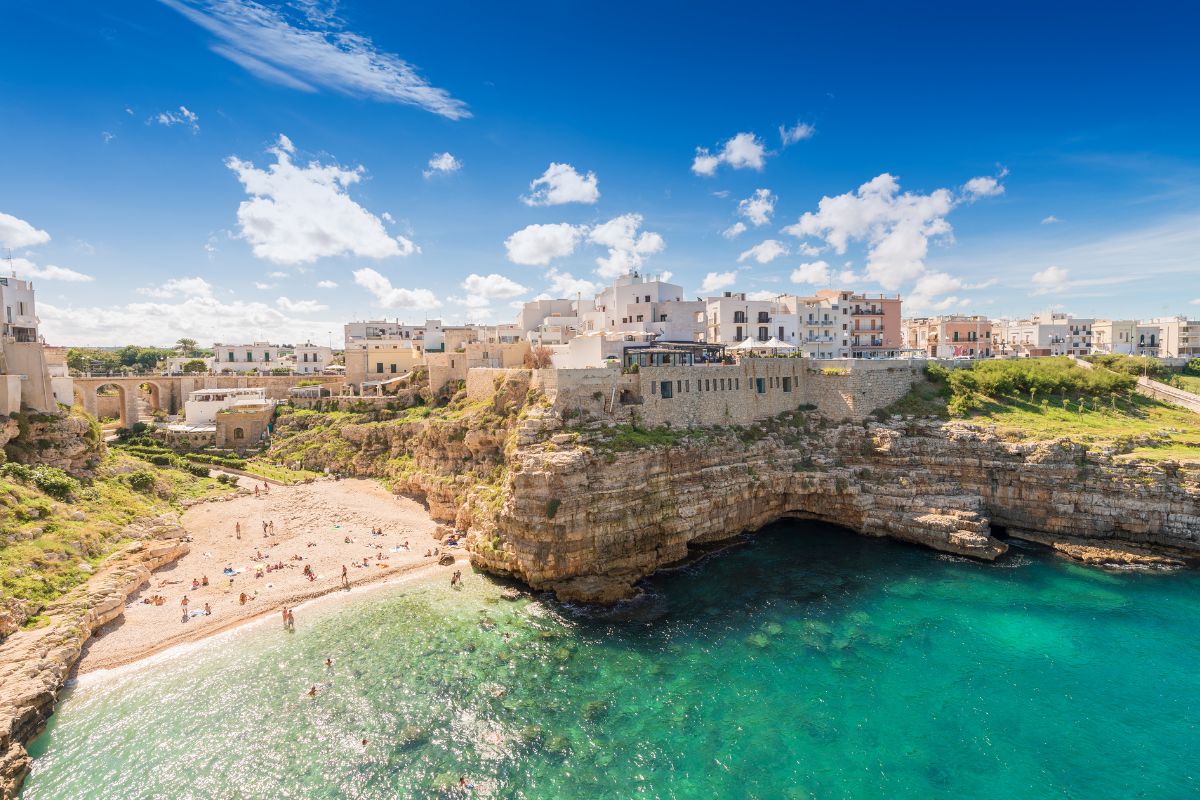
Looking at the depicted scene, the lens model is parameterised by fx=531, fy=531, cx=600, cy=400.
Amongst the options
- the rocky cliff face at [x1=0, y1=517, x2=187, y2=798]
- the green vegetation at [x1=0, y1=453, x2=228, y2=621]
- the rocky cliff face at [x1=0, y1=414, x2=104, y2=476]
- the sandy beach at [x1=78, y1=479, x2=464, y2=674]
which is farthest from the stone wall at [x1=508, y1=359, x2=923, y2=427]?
the rocky cliff face at [x1=0, y1=414, x2=104, y2=476]

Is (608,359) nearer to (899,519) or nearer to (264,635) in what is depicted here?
(899,519)

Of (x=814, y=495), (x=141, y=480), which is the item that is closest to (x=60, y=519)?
(x=141, y=480)

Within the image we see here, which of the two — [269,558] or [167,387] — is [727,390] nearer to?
[269,558]

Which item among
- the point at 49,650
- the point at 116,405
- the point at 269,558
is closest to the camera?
the point at 49,650

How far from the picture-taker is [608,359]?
127ft

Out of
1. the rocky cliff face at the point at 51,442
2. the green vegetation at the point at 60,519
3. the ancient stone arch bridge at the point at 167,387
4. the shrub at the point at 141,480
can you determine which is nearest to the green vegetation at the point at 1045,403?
the green vegetation at the point at 60,519

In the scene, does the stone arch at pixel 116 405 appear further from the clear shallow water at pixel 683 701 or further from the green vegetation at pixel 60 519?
the clear shallow water at pixel 683 701

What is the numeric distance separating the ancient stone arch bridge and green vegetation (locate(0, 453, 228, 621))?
19.4 m

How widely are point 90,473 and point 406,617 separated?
27.6 meters

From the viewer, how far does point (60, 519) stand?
1188 inches

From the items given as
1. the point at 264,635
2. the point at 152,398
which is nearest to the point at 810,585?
the point at 264,635

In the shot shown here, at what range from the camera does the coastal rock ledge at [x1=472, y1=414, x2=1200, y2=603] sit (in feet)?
97.1

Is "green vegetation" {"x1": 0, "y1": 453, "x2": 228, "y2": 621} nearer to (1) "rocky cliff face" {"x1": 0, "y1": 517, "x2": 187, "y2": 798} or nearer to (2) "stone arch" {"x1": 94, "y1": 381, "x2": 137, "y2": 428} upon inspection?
(1) "rocky cliff face" {"x1": 0, "y1": 517, "x2": 187, "y2": 798}

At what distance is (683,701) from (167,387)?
2787 inches
